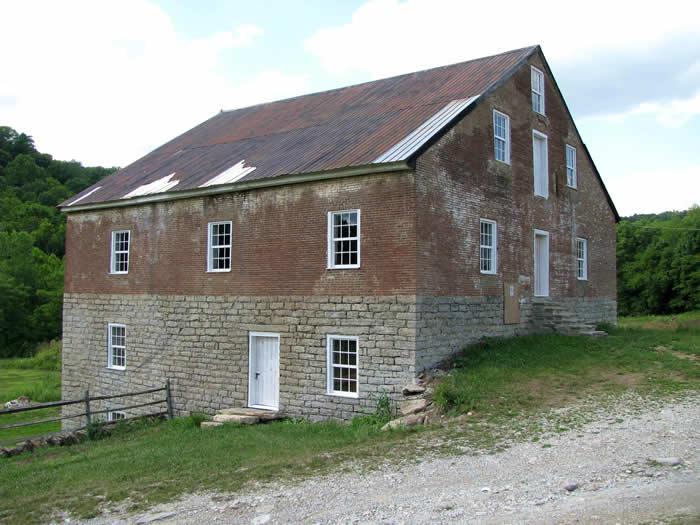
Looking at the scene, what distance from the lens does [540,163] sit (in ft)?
70.7

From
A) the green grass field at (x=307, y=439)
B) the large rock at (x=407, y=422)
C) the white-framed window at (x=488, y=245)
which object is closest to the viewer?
the green grass field at (x=307, y=439)

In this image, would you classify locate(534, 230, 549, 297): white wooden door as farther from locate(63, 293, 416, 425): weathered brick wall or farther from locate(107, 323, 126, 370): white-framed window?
locate(107, 323, 126, 370): white-framed window

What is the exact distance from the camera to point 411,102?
19812 mm

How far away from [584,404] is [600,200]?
1412 cm

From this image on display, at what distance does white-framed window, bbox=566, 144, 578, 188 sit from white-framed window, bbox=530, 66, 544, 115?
7.84ft

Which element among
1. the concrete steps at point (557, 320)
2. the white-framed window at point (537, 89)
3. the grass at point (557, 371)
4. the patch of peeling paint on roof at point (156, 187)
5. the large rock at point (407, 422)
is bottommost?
the large rock at point (407, 422)

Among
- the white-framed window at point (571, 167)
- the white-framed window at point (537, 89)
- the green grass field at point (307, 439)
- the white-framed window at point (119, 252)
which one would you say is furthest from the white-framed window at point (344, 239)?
the white-framed window at point (571, 167)

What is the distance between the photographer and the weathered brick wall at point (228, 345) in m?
15.6

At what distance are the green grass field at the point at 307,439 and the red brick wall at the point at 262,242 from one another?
10.7 feet

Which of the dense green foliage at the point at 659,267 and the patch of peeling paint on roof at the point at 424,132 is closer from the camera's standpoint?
the patch of peeling paint on roof at the point at 424,132

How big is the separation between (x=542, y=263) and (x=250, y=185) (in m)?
9.52

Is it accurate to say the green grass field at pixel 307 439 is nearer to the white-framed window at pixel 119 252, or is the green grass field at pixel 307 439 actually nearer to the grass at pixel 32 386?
the grass at pixel 32 386

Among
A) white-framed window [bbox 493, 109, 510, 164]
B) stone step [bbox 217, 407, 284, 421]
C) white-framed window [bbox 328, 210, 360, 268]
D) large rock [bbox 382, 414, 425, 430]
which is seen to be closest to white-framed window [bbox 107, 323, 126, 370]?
stone step [bbox 217, 407, 284, 421]

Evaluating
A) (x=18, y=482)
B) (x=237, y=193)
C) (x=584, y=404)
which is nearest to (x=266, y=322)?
(x=237, y=193)
